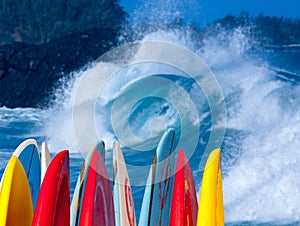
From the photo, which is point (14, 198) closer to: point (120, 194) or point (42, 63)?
point (120, 194)

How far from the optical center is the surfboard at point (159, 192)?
77 cm

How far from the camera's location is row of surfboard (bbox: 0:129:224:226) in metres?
0.64

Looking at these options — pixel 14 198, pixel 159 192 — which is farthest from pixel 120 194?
pixel 14 198

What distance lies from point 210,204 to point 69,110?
158 centimetres

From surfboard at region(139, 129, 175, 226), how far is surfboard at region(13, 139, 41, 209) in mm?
168

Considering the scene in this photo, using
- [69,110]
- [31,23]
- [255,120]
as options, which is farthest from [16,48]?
[255,120]

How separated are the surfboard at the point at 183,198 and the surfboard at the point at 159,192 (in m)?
0.05

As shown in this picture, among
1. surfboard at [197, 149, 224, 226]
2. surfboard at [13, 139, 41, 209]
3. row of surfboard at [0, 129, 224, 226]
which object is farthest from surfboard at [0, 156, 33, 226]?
surfboard at [197, 149, 224, 226]

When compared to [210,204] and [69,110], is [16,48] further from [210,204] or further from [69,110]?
[210,204]

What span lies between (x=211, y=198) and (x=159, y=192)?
0.46 feet

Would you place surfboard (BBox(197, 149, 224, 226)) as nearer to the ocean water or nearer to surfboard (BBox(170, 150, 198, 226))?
surfboard (BBox(170, 150, 198, 226))

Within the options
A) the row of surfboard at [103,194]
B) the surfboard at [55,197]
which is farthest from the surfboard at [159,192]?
the surfboard at [55,197]

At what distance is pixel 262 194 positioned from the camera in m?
2.22

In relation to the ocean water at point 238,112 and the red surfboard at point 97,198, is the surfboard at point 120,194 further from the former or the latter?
the ocean water at point 238,112
